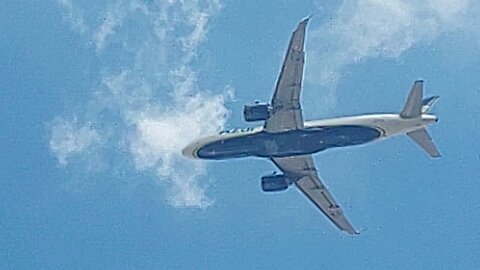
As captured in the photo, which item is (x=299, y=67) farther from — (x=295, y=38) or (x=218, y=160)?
(x=218, y=160)

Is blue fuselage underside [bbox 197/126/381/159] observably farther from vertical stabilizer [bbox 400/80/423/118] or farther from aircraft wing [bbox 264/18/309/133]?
vertical stabilizer [bbox 400/80/423/118]

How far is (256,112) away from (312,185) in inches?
677

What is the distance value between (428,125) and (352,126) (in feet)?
25.7

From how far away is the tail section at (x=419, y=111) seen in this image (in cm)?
15138

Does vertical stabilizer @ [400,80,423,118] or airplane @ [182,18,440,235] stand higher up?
airplane @ [182,18,440,235]

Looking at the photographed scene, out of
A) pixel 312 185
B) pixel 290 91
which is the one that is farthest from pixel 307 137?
pixel 312 185

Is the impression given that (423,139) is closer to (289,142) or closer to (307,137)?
(307,137)

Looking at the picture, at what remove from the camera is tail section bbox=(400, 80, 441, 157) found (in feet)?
497

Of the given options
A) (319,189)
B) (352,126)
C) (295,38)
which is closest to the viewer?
(295,38)

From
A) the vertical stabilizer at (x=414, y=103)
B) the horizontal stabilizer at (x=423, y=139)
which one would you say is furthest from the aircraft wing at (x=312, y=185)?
the vertical stabilizer at (x=414, y=103)

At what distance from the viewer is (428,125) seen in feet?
504

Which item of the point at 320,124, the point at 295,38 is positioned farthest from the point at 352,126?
the point at 295,38

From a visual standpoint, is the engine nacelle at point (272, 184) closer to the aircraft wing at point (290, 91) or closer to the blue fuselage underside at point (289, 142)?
the blue fuselage underside at point (289, 142)

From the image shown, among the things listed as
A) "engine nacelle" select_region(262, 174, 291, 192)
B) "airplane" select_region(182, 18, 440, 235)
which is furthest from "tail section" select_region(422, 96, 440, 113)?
"engine nacelle" select_region(262, 174, 291, 192)
